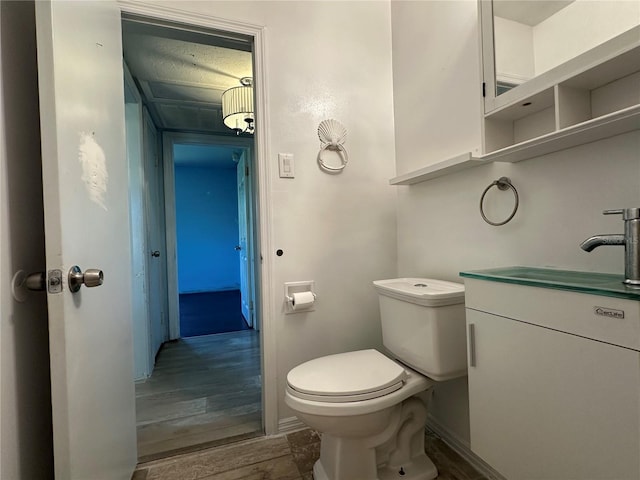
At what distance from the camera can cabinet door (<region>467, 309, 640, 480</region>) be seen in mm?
640

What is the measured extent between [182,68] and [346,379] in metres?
2.32

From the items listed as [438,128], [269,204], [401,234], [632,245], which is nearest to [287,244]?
[269,204]

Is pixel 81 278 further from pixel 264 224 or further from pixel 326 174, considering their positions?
pixel 326 174

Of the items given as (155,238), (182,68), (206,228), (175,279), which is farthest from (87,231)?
(206,228)

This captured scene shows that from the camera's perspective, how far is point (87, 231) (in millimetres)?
866

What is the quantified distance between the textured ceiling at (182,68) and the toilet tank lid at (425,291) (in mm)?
1406

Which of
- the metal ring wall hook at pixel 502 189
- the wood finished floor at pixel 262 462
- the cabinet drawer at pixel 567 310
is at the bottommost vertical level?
the wood finished floor at pixel 262 462

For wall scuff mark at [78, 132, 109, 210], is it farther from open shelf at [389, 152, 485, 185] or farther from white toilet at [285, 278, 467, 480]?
open shelf at [389, 152, 485, 185]

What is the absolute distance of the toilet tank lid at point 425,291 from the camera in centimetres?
114

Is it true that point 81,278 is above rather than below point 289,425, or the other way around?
above

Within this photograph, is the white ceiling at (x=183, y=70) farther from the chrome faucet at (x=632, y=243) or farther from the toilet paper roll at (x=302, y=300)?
the chrome faucet at (x=632, y=243)

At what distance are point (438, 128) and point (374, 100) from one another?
47 cm

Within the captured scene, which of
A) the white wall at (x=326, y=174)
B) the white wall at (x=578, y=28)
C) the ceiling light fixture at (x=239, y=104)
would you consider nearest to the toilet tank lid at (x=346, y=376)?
the white wall at (x=326, y=174)

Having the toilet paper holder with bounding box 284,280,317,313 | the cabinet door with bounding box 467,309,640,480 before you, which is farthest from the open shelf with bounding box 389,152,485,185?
the toilet paper holder with bounding box 284,280,317,313
